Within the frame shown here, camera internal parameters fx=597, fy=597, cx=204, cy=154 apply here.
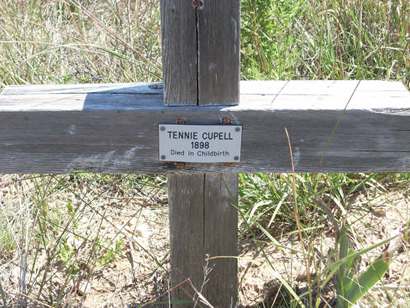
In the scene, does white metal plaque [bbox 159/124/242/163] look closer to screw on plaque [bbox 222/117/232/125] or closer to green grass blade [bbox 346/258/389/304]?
screw on plaque [bbox 222/117/232/125]

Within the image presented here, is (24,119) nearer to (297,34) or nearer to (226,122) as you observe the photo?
(226,122)

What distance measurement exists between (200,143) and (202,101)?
4.4 inches

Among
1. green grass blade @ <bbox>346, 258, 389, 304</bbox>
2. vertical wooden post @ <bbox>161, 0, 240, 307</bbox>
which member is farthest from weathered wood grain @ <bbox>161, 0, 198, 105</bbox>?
green grass blade @ <bbox>346, 258, 389, 304</bbox>

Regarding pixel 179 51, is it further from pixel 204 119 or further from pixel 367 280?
pixel 367 280

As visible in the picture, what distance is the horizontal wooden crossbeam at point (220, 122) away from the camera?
158 centimetres

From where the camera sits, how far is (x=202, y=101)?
1.58m

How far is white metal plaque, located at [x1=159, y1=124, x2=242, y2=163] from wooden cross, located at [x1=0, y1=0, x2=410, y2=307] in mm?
18

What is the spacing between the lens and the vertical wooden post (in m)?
1.48

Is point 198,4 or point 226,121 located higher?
point 198,4

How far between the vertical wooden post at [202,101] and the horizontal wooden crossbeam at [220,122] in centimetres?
6

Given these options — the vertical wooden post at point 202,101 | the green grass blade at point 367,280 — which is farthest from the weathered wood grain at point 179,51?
the green grass blade at point 367,280

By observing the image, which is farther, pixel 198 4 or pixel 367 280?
pixel 367 280

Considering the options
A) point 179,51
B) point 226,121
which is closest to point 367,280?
point 226,121

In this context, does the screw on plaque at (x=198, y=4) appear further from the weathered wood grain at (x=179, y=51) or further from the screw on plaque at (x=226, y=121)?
the screw on plaque at (x=226, y=121)
